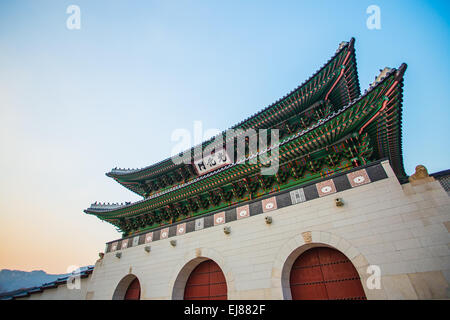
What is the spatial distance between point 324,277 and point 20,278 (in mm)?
128890

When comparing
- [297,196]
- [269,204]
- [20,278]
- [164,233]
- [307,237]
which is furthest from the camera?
[20,278]

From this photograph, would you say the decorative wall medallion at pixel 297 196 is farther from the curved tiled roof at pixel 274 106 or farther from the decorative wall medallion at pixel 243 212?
→ the curved tiled roof at pixel 274 106

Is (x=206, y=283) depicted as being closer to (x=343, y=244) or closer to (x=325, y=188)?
(x=343, y=244)

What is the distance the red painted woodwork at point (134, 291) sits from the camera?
1085 cm

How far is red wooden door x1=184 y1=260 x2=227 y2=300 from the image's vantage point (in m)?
8.73

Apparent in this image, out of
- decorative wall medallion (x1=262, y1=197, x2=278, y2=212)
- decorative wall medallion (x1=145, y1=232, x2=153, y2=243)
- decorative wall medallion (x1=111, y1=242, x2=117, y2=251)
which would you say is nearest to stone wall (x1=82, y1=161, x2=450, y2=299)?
decorative wall medallion (x1=262, y1=197, x2=278, y2=212)

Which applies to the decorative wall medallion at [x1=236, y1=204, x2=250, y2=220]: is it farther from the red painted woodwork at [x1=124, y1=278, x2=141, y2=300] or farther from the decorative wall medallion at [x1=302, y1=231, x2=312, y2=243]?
the red painted woodwork at [x1=124, y1=278, x2=141, y2=300]

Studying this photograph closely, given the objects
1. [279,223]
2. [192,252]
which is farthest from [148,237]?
[279,223]

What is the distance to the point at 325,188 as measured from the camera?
7598mm

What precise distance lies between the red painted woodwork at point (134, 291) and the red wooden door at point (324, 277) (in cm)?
803

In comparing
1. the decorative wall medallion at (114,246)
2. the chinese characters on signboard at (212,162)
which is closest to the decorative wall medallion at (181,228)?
the chinese characters on signboard at (212,162)

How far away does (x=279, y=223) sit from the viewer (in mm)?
7883

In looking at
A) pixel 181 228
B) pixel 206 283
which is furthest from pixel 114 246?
pixel 206 283
